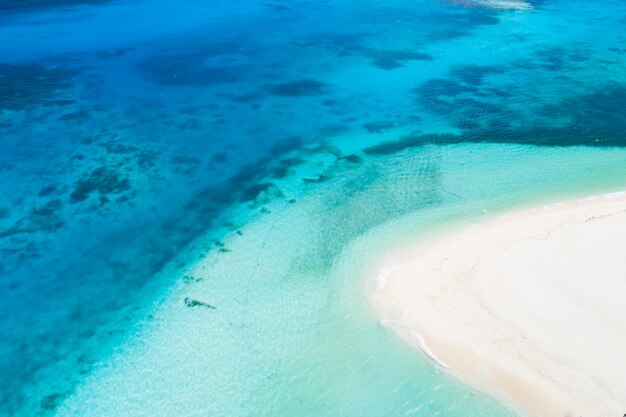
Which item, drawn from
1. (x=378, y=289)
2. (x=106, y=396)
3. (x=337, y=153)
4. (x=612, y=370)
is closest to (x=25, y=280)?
(x=106, y=396)

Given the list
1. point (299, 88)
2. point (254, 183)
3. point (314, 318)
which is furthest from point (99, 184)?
point (299, 88)

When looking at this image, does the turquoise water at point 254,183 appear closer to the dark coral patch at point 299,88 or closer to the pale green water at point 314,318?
the pale green water at point 314,318

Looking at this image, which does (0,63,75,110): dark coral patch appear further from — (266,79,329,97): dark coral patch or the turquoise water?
(266,79,329,97): dark coral patch

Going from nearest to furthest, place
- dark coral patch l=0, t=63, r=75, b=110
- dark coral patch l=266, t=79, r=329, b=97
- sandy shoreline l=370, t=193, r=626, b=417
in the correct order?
sandy shoreline l=370, t=193, r=626, b=417
dark coral patch l=0, t=63, r=75, b=110
dark coral patch l=266, t=79, r=329, b=97

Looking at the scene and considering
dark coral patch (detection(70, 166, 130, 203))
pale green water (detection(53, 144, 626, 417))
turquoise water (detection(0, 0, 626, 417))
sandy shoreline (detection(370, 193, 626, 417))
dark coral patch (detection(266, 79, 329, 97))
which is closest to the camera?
sandy shoreline (detection(370, 193, 626, 417))

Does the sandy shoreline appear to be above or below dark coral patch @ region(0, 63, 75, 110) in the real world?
below

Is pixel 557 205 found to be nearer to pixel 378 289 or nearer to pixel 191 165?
pixel 378 289

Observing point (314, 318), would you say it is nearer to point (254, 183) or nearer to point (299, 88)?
point (254, 183)

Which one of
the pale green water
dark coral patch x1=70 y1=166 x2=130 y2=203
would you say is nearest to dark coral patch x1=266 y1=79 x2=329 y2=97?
the pale green water
